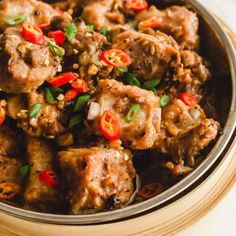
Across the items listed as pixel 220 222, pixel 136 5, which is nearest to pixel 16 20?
pixel 136 5

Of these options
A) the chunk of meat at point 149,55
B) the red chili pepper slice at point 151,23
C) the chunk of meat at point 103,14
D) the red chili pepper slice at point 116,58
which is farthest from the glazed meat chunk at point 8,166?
the red chili pepper slice at point 151,23

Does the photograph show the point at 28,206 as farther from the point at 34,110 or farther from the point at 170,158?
the point at 170,158

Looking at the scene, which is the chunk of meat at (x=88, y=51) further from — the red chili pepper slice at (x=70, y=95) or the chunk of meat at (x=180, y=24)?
the chunk of meat at (x=180, y=24)

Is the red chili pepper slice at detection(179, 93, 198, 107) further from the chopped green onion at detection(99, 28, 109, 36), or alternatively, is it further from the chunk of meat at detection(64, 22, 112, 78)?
the chopped green onion at detection(99, 28, 109, 36)

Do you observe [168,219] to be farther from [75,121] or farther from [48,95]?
[48,95]

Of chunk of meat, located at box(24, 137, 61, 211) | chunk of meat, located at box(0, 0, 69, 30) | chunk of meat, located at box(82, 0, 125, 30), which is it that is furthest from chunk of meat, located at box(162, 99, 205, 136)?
chunk of meat, located at box(0, 0, 69, 30)

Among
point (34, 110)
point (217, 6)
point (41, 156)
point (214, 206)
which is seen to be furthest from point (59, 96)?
point (217, 6)
